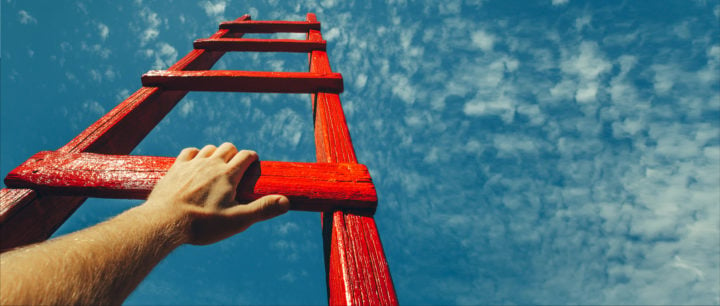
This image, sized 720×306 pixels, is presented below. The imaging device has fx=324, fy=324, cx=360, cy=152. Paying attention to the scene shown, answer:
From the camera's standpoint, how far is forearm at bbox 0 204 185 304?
→ 0.57 meters

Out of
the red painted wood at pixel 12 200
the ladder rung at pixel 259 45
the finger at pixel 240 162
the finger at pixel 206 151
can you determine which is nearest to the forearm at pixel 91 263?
the finger at pixel 240 162

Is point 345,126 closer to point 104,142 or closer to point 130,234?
point 130,234

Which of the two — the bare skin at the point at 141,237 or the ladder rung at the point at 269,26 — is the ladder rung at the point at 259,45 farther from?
the bare skin at the point at 141,237

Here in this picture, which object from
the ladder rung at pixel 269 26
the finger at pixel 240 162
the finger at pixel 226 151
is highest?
the ladder rung at pixel 269 26

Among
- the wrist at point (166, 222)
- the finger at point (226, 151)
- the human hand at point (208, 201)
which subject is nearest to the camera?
the wrist at point (166, 222)

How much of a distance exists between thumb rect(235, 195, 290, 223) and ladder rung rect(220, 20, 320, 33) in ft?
9.65

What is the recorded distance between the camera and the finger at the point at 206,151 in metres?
1.27

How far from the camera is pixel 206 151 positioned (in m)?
1.29

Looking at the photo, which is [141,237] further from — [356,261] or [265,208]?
[356,261]

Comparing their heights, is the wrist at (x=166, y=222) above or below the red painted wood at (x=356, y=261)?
above

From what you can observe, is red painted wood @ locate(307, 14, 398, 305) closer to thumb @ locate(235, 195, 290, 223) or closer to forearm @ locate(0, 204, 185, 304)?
thumb @ locate(235, 195, 290, 223)

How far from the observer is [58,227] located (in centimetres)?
135

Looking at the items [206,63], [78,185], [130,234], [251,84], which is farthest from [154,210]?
[206,63]

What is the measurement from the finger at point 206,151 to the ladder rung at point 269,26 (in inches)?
104
